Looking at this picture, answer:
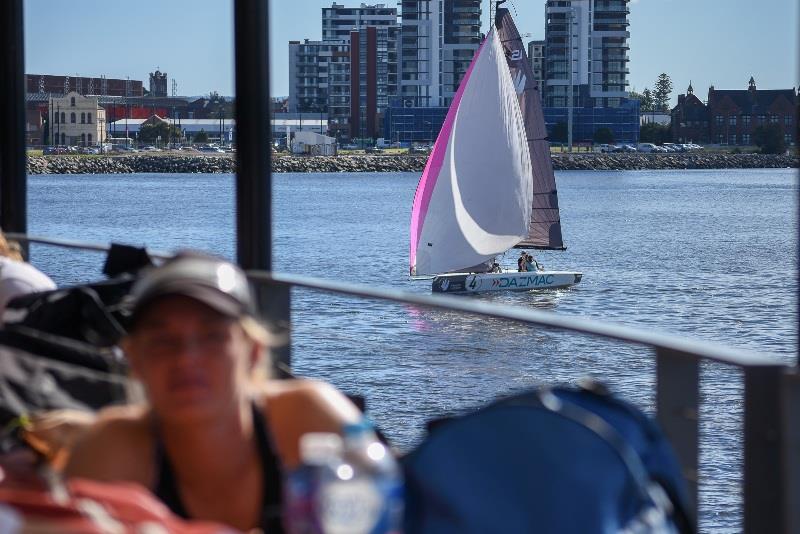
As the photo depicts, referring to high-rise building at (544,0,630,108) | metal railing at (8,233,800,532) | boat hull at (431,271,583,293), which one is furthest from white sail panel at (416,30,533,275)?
high-rise building at (544,0,630,108)

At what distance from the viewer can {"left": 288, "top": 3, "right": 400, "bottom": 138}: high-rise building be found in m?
148

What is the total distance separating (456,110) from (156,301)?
113 ft

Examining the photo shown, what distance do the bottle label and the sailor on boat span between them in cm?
49

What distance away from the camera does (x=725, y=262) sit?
183 ft

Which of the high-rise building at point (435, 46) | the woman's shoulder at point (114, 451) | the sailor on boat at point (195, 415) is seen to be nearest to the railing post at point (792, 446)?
the sailor on boat at point (195, 415)

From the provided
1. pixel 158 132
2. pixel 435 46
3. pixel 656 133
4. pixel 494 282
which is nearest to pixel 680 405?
pixel 494 282

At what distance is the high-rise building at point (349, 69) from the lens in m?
148

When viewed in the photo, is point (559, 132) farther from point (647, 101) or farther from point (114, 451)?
point (114, 451)

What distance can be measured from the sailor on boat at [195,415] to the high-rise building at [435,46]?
137366mm

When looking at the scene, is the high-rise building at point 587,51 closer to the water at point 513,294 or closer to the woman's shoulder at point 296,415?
the water at point 513,294

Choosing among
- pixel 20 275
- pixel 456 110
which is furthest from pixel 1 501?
pixel 456 110

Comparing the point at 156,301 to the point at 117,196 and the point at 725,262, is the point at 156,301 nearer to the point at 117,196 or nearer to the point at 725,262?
the point at 725,262

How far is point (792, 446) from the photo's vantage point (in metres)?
2.28

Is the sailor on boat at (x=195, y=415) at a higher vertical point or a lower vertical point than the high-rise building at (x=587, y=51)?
lower
